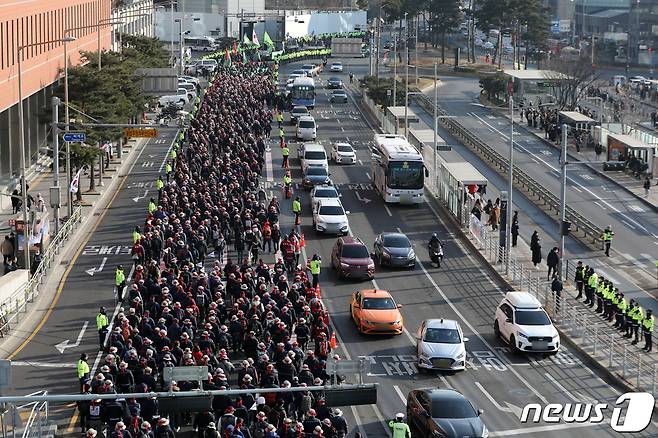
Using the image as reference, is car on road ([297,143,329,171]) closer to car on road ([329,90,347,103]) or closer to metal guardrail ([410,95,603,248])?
metal guardrail ([410,95,603,248])

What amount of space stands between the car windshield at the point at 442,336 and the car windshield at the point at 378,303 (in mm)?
3845

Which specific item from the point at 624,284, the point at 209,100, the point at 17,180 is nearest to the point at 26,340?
the point at 624,284

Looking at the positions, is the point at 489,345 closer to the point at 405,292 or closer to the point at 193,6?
the point at 405,292

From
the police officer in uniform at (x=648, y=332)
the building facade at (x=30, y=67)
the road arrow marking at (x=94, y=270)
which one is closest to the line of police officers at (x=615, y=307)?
the police officer in uniform at (x=648, y=332)

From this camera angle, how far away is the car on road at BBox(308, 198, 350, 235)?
56.2 meters

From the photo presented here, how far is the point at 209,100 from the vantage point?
93000 mm

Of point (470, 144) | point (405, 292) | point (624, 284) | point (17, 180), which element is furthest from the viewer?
point (470, 144)

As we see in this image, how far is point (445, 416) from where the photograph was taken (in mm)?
30781

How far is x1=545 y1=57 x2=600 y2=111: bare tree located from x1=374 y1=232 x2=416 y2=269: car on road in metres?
58.3

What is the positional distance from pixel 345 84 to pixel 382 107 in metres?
28.8

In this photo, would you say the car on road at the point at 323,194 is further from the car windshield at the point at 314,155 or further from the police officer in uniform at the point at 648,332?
the police officer in uniform at the point at 648,332

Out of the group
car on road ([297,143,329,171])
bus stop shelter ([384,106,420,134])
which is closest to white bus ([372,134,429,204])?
car on road ([297,143,329,171])

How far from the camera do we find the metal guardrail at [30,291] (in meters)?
42.4

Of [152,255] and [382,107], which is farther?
[382,107]
